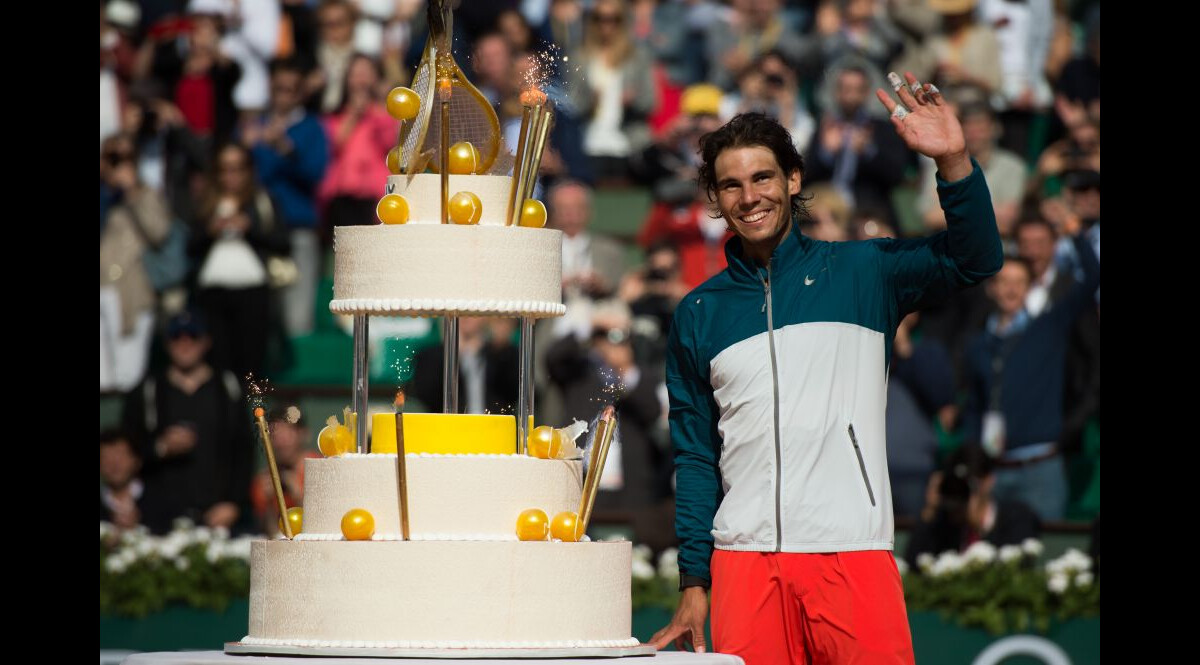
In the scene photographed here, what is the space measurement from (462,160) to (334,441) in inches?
34.4

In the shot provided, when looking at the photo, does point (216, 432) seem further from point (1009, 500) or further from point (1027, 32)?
point (1027, 32)

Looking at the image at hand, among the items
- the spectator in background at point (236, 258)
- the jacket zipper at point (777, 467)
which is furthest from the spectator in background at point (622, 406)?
the jacket zipper at point (777, 467)

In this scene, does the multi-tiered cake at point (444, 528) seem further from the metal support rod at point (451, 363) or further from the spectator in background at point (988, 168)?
the spectator in background at point (988, 168)

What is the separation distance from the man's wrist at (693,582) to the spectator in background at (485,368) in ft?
14.9

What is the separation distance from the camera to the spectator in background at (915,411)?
9820 millimetres

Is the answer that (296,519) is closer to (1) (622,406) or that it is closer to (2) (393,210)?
(2) (393,210)

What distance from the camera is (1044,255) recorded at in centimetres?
1018

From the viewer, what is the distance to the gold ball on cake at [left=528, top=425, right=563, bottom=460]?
16.4ft

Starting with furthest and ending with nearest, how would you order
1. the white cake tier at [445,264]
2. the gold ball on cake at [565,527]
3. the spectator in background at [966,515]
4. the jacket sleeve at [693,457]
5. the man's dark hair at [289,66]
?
the man's dark hair at [289,66]
the spectator in background at [966,515]
the jacket sleeve at [693,457]
the white cake tier at [445,264]
the gold ball on cake at [565,527]

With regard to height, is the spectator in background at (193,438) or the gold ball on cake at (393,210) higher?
the gold ball on cake at (393,210)

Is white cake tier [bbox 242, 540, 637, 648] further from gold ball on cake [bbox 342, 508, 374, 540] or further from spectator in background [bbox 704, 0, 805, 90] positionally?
spectator in background [bbox 704, 0, 805, 90]

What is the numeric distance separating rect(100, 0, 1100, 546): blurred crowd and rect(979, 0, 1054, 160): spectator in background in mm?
14

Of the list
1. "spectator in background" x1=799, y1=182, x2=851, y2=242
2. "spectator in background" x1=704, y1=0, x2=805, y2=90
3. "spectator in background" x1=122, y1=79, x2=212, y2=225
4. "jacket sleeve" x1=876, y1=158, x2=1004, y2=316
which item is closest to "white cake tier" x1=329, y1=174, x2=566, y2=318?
"jacket sleeve" x1=876, y1=158, x2=1004, y2=316

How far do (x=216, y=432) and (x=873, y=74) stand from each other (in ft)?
14.7
